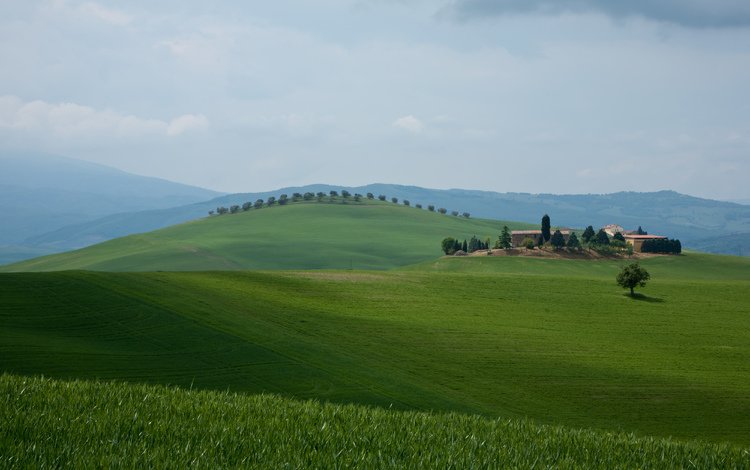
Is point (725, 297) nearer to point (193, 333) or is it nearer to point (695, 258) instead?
point (695, 258)

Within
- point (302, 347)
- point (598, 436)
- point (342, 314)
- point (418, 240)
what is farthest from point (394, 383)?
point (418, 240)

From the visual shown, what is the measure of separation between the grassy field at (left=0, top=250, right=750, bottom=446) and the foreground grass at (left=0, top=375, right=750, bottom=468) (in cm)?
1975

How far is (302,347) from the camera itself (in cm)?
4388

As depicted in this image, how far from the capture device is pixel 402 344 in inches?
1970

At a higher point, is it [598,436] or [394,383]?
[598,436]

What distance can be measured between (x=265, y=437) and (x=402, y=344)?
38.1 metres

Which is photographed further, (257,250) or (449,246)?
(257,250)

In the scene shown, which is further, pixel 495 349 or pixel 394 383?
pixel 495 349

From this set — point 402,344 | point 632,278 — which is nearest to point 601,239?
point 632,278

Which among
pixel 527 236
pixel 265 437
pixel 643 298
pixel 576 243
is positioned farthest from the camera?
pixel 527 236

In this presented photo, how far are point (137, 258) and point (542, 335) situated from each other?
104593mm

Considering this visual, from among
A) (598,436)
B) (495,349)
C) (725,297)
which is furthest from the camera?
(725,297)

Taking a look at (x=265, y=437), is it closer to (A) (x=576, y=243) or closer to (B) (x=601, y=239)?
(A) (x=576, y=243)

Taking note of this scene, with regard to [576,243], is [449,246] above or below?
below
